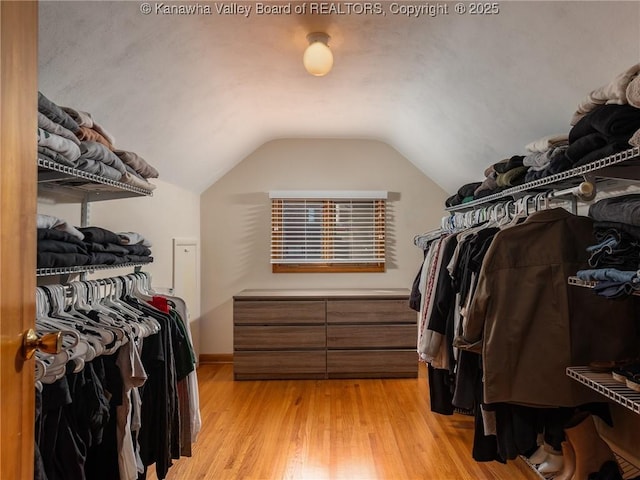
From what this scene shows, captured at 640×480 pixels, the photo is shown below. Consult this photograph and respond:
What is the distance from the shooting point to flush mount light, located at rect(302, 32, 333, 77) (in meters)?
2.17

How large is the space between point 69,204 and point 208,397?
2.08 meters

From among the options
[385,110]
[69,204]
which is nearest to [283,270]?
[385,110]

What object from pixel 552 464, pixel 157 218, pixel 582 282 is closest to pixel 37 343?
pixel 582 282

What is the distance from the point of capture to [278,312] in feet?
13.0

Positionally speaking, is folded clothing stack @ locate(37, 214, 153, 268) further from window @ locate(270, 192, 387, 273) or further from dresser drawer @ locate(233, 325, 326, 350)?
window @ locate(270, 192, 387, 273)

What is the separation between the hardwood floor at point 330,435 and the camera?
2367 mm

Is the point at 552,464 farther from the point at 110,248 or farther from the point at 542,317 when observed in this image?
the point at 110,248

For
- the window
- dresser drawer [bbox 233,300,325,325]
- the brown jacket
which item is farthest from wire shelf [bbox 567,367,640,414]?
the window

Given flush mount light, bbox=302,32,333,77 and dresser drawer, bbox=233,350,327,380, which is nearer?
flush mount light, bbox=302,32,333,77

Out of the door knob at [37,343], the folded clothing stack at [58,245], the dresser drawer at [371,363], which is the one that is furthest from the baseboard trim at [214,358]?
the door knob at [37,343]

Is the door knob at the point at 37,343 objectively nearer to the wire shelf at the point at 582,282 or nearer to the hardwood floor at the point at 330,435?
the wire shelf at the point at 582,282

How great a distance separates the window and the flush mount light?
2314 mm

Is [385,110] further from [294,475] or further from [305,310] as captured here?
[294,475]

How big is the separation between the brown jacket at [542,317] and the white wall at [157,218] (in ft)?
6.26
